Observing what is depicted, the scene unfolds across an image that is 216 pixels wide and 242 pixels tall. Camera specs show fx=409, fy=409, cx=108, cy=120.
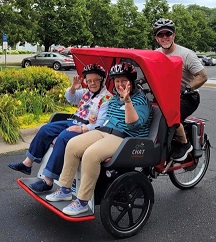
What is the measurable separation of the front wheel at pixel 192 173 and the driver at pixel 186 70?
0.39 m

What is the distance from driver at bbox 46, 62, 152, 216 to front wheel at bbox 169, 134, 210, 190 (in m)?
1.16

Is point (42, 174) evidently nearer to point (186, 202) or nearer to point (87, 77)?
point (87, 77)

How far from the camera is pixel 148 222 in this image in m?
4.04

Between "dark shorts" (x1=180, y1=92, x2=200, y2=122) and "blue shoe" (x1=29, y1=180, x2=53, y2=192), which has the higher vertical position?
"dark shorts" (x1=180, y1=92, x2=200, y2=122)

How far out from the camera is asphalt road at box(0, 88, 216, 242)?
3729 millimetres

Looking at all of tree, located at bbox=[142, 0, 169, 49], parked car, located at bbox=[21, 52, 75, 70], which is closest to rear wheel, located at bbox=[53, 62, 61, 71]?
parked car, located at bbox=[21, 52, 75, 70]

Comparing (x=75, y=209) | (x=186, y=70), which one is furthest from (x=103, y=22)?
(x=75, y=209)

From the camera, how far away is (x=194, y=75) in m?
4.43

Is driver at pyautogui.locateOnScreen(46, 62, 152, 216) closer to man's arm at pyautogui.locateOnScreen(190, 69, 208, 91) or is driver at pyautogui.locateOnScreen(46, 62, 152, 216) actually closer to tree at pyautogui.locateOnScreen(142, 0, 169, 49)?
man's arm at pyautogui.locateOnScreen(190, 69, 208, 91)

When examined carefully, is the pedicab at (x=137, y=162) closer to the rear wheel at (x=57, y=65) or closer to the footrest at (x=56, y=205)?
the footrest at (x=56, y=205)

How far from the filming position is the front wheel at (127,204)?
3.49 meters

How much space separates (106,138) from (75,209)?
682 millimetres

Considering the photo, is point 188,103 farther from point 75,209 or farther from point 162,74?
point 75,209

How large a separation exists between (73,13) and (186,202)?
3052cm
